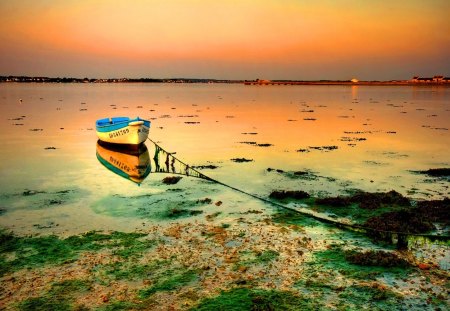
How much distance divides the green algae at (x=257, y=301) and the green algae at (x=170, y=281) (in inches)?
30.8

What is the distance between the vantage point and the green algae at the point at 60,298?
22.1 feet

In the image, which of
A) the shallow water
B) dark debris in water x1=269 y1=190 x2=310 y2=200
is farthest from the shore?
dark debris in water x1=269 y1=190 x2=310 y2=200

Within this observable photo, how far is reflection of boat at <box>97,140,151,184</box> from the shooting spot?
17.8 m

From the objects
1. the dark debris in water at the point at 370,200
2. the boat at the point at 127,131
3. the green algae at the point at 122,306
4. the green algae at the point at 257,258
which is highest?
the boat at the point at 127,131

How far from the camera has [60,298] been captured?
23.0ft

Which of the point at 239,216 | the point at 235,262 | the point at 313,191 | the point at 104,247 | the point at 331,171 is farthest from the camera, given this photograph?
the point at 331,171

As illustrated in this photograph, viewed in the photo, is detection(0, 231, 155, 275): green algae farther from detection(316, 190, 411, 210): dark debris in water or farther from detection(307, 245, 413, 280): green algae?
detection(316, 190, 411, 210): dark debris in water

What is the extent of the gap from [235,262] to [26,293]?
415cm

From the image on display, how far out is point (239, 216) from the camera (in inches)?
453

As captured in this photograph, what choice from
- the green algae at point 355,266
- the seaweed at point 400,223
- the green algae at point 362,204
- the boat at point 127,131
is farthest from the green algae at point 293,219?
the boat at point 127,131

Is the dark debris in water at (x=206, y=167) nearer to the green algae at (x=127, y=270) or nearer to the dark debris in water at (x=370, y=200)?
the dark debris in water at (x=370, y=200)

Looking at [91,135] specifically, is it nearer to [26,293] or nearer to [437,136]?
[26,293]

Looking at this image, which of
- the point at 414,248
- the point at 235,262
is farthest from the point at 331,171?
the point at 235,262

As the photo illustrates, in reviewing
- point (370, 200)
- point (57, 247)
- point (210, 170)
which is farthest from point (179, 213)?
point (210, 170)
